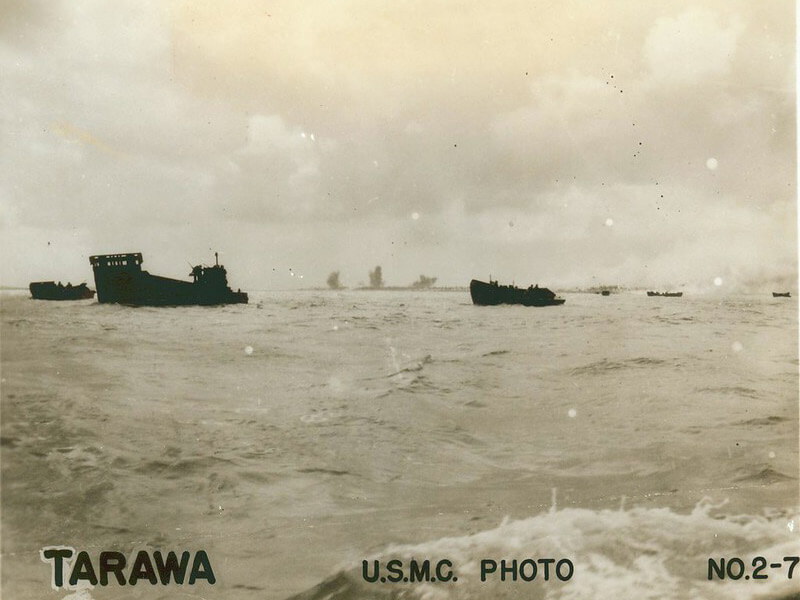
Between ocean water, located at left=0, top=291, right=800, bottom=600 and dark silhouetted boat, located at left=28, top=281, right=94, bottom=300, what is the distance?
0.09 metres

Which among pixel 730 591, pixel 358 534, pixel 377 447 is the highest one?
pixel 377 447

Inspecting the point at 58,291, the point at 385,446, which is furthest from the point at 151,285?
the point at 385,446

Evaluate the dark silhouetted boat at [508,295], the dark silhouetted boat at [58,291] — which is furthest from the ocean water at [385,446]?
the dark silhouetted boat at [508,295]

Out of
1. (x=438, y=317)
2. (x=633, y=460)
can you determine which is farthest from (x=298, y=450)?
(x=633, y=460)

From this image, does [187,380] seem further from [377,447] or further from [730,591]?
[730,591]

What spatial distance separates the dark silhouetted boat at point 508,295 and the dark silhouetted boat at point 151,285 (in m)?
1.95

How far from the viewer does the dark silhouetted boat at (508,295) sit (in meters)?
4.70

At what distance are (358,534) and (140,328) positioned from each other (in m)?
2.03

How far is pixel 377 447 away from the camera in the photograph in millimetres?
3627

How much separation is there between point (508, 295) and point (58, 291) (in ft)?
13.7

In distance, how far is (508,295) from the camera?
5.72 metres

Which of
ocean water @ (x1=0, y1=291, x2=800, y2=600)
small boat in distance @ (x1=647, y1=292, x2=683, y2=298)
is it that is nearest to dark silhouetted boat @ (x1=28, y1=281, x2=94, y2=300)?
ocean water @ (x1=0, y1=291, x2=800, y2=600)

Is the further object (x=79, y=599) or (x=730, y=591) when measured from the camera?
(x=730, y=591)

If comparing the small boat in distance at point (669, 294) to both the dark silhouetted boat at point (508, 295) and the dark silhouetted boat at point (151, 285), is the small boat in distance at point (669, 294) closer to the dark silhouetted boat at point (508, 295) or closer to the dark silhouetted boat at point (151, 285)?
the dark silhouetted boat at point (508, 295)
